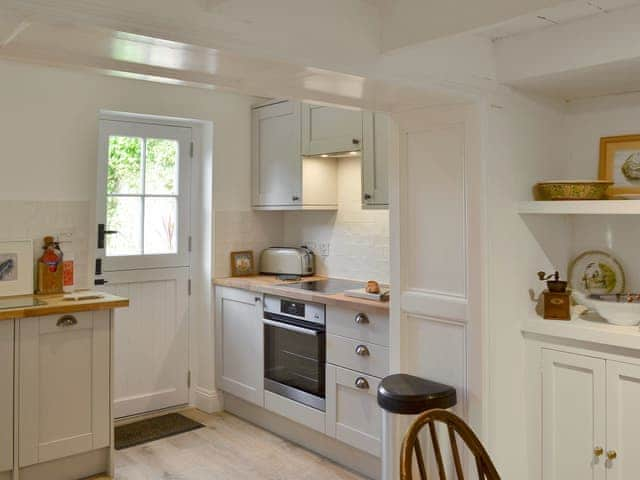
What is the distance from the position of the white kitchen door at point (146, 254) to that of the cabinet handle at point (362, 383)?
1659 millimetres

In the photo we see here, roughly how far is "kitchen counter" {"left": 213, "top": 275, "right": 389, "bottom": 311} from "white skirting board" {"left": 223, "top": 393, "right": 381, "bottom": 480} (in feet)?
2.63

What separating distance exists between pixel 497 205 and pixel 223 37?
4.11 feet

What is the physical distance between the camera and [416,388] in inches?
90.0

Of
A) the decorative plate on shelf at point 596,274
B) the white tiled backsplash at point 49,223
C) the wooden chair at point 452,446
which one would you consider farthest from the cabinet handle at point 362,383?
the white tiled backsplash at point 49,223

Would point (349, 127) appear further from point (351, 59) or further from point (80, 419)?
point (80, 419)

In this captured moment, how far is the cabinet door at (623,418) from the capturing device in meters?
2.14

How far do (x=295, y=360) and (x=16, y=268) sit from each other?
1677 millimetres

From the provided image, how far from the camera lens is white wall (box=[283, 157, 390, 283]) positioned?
3.92 metres

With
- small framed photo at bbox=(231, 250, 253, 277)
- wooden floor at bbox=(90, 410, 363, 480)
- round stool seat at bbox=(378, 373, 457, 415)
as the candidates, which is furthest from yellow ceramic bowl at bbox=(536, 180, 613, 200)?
small framed photo at bbox=(231, 250, 253, 277)

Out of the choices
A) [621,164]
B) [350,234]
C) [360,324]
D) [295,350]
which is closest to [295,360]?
[295,350]

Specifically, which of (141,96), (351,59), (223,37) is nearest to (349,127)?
(141,96)

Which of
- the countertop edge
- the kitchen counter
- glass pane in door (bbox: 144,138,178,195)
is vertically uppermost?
glass pane in door (bbox: 144,138,178,195)

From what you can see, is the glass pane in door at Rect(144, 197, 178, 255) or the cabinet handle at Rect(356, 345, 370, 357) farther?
the glass pane in door at Rect(144, 197, 178, 255)

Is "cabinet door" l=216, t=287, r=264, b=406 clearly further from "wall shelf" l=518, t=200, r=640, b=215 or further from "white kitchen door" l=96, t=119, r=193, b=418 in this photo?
"wall shelf" l=518, t=200, r=640, b=215
